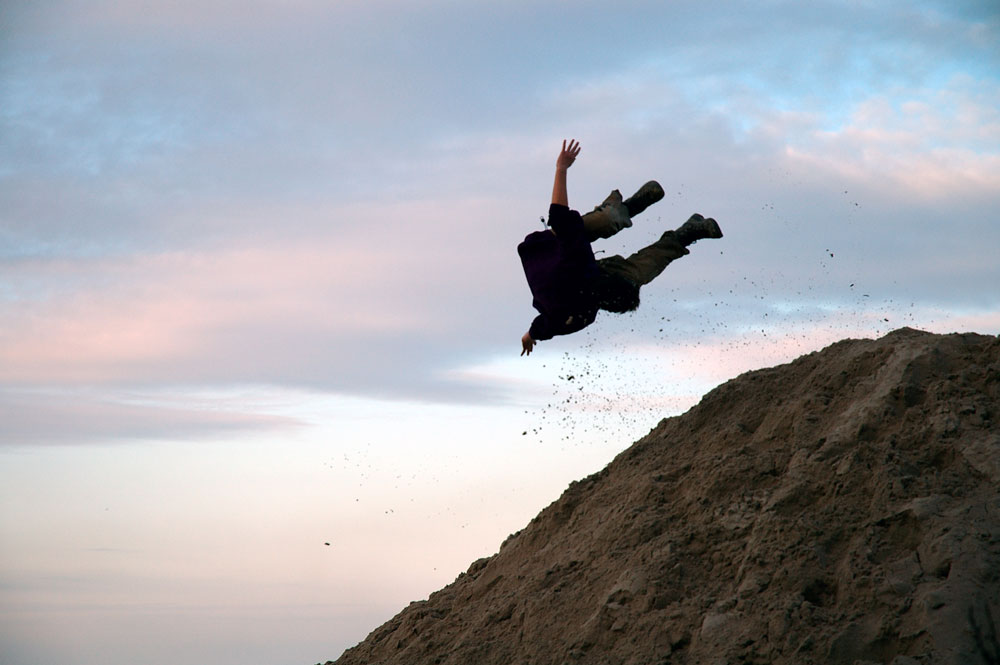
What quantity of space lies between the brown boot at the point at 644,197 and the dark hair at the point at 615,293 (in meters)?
0.90

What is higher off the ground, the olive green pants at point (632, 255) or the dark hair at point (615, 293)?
the olive green pants at point (632, 255)

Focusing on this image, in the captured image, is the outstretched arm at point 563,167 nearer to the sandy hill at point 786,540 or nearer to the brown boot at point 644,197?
the brown boot at point 644,197

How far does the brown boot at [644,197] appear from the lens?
10.5 m

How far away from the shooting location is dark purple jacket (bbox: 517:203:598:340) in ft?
31.9

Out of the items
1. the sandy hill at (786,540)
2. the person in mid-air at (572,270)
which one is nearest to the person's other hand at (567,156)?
the person in mid-air at (572,270)

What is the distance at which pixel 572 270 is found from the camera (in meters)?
9.77

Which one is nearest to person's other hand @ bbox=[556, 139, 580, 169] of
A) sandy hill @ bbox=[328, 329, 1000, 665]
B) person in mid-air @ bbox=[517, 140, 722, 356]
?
person in mid-air @ bbox=[517, 140, 722, 356]

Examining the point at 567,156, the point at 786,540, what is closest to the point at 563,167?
the point at 567,156

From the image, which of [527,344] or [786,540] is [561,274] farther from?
[786,540]

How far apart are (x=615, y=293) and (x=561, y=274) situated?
65 cm

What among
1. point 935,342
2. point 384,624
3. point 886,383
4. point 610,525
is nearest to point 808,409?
point 886,383

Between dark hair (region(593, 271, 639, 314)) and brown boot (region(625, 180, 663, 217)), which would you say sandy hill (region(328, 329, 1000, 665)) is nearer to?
dark hair (region(593, 271, 639, 314))

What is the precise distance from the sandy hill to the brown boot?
2.25m

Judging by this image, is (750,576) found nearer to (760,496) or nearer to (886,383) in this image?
(760,496)
